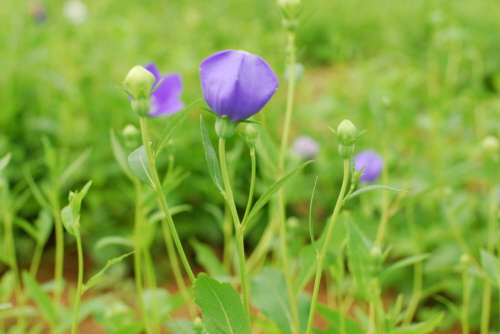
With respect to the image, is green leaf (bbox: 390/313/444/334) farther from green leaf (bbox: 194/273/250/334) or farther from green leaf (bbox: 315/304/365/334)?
green leaf (bbox: 194/273/250/334)

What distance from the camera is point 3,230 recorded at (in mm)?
1592

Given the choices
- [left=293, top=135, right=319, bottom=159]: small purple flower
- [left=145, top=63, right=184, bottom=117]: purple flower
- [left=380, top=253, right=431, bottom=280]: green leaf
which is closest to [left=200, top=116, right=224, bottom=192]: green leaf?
[left=380, top=253, right=431, bottom=280]: green leaf

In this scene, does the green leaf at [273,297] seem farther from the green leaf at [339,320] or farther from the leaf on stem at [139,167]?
the leaf on stem at [139,167]

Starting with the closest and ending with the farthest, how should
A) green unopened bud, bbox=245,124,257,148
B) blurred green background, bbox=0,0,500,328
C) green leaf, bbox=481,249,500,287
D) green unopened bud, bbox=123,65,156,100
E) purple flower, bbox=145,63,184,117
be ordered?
green unopened bud, bbox=123,65,156,100 < green unopened bud, bbox=245,124,257,148 < green leaf, bbox=481,249,500,287 < purple flower, bbox=145,63,184,117 < blurred green background, bbox=0,0,500,328

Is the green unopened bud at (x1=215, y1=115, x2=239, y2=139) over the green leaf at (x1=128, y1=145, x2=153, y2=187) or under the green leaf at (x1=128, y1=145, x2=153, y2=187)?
over

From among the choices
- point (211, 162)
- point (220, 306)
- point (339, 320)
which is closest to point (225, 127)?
point (211, 162)

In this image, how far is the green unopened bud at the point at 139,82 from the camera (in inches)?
17.5

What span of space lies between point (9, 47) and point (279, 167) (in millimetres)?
1530

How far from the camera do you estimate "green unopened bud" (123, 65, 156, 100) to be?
444mm

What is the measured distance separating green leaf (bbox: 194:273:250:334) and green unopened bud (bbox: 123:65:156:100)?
0.17 m

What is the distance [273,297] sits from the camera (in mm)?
803

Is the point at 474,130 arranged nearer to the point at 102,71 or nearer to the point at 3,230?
the point at 102,71

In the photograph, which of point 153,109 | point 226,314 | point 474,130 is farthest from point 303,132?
point 226,314

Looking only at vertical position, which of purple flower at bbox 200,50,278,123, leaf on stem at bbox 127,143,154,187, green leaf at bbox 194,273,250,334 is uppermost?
purple flower at bbox 200,50,278,123
